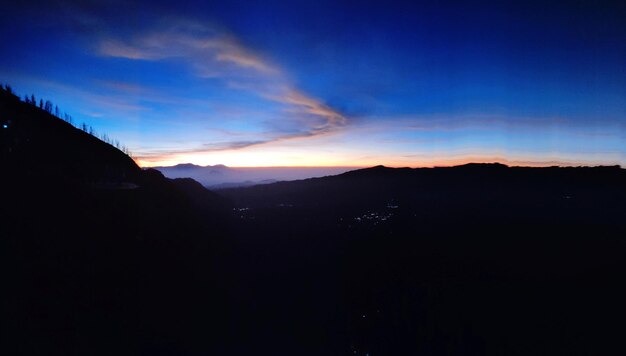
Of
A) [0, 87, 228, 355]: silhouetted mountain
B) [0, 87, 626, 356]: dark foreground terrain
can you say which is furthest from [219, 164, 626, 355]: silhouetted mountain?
[0, 87, 228, 355]: silhouetted mountain

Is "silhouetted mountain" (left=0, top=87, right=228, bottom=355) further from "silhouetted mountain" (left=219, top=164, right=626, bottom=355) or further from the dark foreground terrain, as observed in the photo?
"silhouetted mountain" (left=219, top=164, right=626, bottom=355)

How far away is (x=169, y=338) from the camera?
1794cm

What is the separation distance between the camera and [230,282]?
2861 centimetres

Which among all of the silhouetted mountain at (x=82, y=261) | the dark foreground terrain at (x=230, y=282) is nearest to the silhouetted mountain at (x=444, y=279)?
the dark foreground terrain at (x=230, y=282)

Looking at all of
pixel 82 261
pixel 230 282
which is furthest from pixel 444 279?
pixel 82 261

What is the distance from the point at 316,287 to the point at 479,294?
65.1 feet

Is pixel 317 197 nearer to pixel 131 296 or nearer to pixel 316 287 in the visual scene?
pixel 316 287

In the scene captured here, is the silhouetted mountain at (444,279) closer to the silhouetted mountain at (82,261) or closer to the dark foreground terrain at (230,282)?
the dark foreground terrain at (230,282)

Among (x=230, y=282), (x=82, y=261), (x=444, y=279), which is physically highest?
(x=82, y=261)

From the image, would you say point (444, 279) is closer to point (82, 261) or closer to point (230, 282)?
point (230, 282)

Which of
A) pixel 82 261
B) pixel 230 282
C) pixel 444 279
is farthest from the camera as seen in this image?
pixel 444 279

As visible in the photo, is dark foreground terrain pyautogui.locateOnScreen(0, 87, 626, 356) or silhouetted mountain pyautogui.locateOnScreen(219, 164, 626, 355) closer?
dark foreground terrain pyautogui.locateOnScreen(0, 87, 626, 356)

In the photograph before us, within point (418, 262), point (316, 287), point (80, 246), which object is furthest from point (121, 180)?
point (418, 262)

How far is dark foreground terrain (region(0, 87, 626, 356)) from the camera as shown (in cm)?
1504
